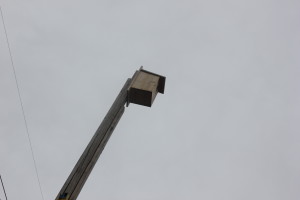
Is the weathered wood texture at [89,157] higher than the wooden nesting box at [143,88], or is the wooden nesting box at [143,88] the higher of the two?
the wooden nesting box at [143,88]

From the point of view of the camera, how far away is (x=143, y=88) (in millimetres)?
4320

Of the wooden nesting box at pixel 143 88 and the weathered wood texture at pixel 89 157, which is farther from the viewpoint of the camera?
the wooden nesting box at pixel 143 88

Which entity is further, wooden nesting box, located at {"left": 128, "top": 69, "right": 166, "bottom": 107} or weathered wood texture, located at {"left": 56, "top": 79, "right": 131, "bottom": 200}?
wooden nesting box, located at {"left": 128, "top": 69, "right": 166, "bottom": 107}

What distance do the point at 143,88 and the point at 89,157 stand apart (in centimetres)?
145

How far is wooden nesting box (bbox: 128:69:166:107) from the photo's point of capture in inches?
170

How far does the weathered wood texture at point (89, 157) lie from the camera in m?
2.96

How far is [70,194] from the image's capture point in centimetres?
293

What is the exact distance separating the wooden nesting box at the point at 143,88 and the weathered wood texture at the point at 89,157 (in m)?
0.32

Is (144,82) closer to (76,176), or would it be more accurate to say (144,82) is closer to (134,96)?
(134,96)

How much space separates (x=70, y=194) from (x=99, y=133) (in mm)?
811

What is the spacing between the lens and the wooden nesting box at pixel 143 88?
4309 millimetres

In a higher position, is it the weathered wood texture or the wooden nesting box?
the wooden nesting box

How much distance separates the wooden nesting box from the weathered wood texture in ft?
1.04

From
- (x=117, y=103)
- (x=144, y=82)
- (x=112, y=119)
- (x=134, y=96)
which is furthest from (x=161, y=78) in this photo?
(x=112, y=119)
